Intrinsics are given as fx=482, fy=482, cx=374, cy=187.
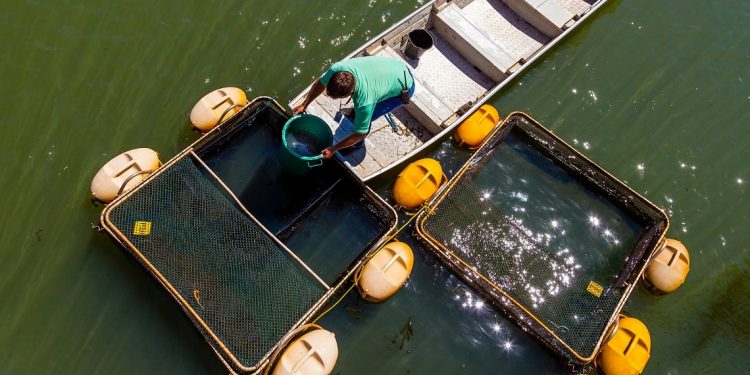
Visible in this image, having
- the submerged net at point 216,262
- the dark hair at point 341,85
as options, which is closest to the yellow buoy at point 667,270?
the submerged net at point 216,262

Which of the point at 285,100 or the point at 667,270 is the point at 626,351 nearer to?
the point at 667,270

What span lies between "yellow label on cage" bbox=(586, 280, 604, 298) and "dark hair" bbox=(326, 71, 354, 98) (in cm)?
600

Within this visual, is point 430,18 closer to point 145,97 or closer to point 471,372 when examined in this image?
point 145,97

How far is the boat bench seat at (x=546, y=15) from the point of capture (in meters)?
11.1

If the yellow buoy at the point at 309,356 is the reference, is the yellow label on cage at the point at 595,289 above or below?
above

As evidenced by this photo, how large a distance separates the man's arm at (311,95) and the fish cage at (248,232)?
0.58 metres

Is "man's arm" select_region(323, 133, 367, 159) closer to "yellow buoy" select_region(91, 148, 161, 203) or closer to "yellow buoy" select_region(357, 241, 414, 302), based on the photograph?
"yellow buoy" select_region(357, 241, 414, 302)

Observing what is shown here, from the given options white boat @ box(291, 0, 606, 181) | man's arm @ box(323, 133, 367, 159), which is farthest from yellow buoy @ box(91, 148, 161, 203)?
man's arm @ box(323, 133, 367, 159)

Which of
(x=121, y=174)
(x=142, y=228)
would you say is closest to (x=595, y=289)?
(x=142, y=228)

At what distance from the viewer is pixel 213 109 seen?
9680 millimetres

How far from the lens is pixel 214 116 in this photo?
9.65m

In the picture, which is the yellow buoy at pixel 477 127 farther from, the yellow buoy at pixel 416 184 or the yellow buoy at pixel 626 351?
the yellow buoy at pixel 626 351

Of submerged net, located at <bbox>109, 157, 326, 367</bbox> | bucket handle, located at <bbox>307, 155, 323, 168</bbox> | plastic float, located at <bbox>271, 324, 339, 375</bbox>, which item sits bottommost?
plastic float, located at <bbox>271, 324, 339, 375</bbox>

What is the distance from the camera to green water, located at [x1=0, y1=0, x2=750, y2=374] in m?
8.89
